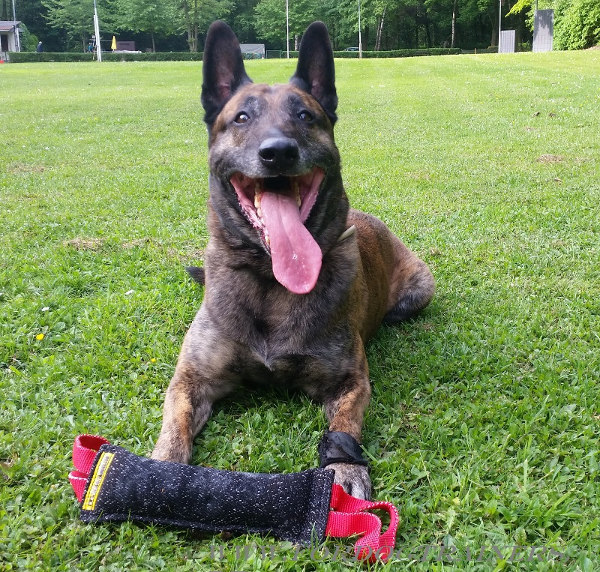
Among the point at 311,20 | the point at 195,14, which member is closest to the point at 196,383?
the point at 311,20

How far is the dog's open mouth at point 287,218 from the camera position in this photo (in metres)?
3.02

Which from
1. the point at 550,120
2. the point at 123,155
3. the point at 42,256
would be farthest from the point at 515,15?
the point at 42,256

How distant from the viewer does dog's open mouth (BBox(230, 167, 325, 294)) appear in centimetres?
302

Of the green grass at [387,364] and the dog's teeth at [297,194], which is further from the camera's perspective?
the dog's teeth at [297,194]

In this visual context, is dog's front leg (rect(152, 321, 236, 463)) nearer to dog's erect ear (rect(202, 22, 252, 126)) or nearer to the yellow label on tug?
the yellow label on tug

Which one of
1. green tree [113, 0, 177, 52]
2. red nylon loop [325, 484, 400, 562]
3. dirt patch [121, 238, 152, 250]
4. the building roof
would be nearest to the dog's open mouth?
red nylon loop [325, 484, 400, 562]

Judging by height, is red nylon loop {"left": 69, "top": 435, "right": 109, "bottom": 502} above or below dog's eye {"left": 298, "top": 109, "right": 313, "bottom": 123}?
below

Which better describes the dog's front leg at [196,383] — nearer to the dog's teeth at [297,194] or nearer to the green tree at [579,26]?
the dog's teeth at [297,194]

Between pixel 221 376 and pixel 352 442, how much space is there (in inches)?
34.3

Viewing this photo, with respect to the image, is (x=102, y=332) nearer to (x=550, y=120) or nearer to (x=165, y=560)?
(x=165, y=560)

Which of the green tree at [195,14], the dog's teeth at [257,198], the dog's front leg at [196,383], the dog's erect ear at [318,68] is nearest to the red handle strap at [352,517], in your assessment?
the dog's front leg at [196,383]

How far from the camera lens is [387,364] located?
3773 millimetres

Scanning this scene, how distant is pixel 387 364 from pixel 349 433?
3.33 ft

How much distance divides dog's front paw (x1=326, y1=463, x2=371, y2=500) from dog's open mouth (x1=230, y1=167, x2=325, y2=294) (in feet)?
2.97
